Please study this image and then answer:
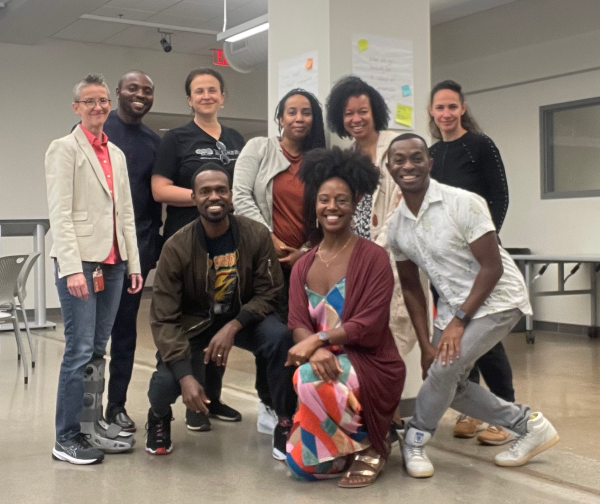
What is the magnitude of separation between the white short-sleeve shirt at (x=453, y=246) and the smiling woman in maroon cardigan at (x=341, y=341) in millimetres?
155

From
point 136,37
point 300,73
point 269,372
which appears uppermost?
point 136,37

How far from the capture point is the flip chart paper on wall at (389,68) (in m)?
3.80

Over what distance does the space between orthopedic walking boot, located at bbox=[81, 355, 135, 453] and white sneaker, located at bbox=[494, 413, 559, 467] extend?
5.05 ft

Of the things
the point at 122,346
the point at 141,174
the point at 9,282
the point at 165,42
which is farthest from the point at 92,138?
the point at 165,42

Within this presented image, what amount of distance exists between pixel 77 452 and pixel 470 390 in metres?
1.56

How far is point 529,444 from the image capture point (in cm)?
304

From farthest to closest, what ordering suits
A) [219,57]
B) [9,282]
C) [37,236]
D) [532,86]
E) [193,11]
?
[219,57] < [193,11] < [532,86] < [37,236] < [9,282]

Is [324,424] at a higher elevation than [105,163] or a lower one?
lower

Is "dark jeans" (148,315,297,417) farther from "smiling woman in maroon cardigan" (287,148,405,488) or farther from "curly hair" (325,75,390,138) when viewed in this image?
"curly hair" (325,75,390,138)

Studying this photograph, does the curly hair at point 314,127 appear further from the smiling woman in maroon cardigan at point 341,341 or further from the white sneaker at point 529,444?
the white sneaker at point 529,444

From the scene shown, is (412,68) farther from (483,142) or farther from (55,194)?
Result: (55,194)

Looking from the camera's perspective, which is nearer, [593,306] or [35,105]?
[593,306]

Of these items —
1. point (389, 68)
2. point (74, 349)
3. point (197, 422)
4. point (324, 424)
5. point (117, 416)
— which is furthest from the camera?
point (389, 68)

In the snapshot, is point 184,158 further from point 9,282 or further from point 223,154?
point 9,282
